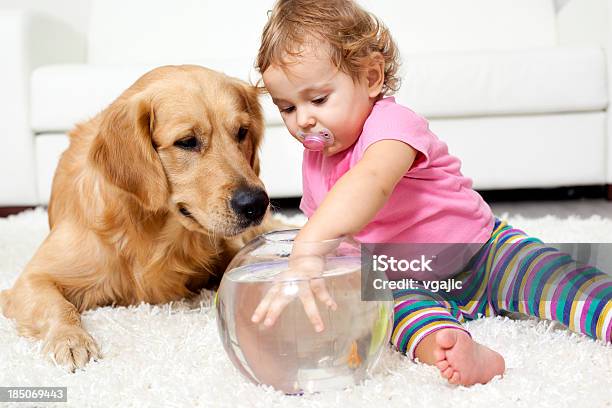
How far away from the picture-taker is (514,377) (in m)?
1.07

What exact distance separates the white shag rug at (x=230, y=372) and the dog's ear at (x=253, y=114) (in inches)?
18.6

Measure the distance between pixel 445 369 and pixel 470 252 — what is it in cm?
44

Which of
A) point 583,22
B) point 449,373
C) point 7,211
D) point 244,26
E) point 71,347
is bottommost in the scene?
point 7,211

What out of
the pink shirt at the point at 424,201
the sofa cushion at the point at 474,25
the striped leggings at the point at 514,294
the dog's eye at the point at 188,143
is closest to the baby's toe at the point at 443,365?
the striped leggings at the point at 514,294

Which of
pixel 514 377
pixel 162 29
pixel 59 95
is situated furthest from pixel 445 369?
pixel 162 29

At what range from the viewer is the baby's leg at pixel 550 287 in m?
1.26

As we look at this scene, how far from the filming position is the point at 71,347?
1279 millimetres

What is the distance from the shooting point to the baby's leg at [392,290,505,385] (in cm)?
105

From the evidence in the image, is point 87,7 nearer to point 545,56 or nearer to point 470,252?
point 545,56

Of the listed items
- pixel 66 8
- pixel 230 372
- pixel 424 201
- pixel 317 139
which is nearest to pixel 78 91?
pixel 66 8

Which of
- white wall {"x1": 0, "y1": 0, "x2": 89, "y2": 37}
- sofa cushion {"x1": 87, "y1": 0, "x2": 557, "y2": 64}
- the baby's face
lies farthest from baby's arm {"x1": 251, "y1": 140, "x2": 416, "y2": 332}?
white wall {"x1": 0, "y1": 0, "x2": 89, "y2": 37}

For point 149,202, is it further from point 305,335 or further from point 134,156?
point 305,335

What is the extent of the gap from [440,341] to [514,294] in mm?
392

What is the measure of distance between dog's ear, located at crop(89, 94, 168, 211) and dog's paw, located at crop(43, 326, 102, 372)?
318 mm
